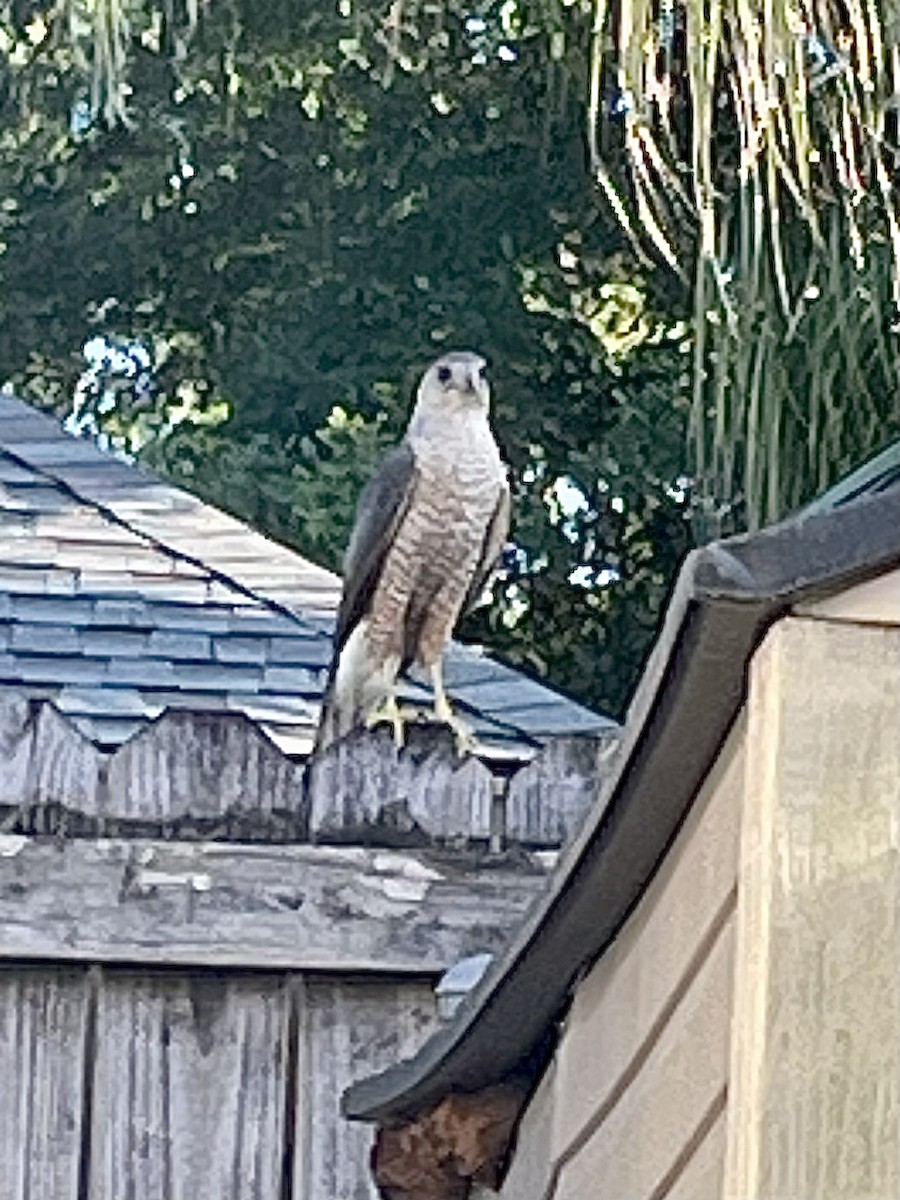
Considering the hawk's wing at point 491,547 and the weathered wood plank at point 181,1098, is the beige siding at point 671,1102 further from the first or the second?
the hawk's wing at point 491,547

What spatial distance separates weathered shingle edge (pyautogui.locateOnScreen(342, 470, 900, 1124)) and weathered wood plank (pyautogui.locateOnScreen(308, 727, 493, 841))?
91 centimetres

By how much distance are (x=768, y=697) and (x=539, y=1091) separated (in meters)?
0.78

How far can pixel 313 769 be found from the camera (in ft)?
9.95

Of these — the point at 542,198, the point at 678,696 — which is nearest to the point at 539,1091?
the point at 678,696

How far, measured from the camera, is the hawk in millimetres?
3693

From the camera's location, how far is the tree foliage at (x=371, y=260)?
28.3 ft

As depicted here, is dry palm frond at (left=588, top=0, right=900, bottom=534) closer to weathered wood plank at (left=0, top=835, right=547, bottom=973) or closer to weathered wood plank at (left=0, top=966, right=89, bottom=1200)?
weathered wood plank at (left=0, top=835, right=547, bottom=973)

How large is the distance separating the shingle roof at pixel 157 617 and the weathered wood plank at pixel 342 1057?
26cm

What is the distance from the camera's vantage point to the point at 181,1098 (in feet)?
9.76

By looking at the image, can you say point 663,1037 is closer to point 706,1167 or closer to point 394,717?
point 706,1167

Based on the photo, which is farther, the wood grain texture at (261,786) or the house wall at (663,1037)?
the wood grain texture at (261,786)

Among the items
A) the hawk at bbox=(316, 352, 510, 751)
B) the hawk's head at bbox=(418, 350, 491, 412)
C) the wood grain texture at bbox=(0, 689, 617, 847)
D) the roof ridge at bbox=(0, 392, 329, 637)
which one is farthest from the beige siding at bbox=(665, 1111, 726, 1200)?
the hawk's head at bbox=(418, 350, 491, 412)

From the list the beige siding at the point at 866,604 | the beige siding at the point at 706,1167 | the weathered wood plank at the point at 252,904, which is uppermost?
the beige siding at the point at 866,604

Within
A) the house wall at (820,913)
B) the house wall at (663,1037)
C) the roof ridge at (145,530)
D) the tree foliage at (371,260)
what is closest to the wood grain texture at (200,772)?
the roof ridge at (145,530)
